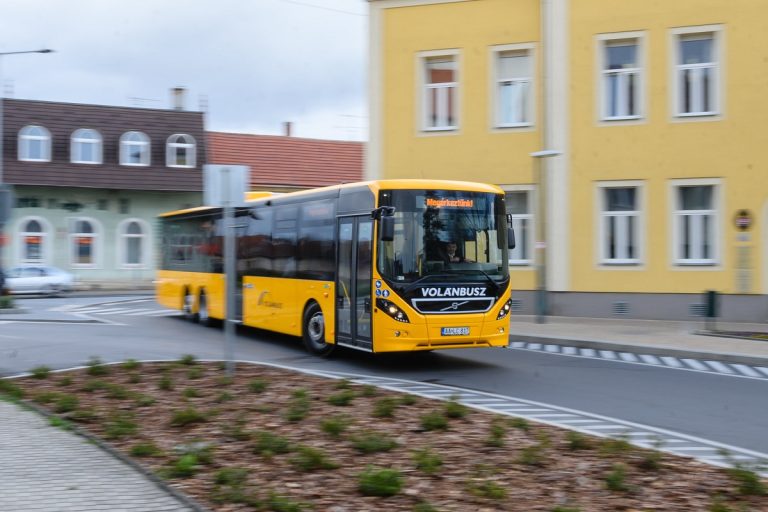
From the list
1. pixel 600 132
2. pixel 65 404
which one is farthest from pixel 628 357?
pixel 65 404

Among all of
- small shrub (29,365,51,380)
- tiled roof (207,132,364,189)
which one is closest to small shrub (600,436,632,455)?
small shrub (29,365,51,380)

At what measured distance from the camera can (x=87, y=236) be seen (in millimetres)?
47500

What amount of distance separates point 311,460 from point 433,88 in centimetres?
1981

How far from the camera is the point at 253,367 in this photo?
530 inches

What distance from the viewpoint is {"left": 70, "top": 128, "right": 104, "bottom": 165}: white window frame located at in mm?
46497

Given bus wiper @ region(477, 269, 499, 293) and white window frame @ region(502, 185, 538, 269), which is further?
white window frame @ region(502, 185, 538, 269)

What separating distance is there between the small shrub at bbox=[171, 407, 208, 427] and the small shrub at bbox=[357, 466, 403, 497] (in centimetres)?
282

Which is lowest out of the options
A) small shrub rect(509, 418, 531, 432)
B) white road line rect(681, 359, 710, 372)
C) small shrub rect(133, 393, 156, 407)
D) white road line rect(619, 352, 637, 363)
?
white road line rect(681, 359, 710, 372)

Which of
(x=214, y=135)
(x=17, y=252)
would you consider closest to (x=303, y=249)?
(x=17, y=252)

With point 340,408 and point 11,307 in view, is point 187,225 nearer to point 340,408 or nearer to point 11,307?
point 11,307

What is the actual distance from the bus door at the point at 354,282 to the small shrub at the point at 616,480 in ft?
23.9

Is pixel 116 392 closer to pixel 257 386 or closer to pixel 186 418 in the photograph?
pixel 257 386

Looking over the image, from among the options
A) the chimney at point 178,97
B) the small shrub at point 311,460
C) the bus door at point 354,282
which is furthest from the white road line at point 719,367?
the chimney at point 178,97

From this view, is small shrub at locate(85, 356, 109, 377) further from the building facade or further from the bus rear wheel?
the building facade
